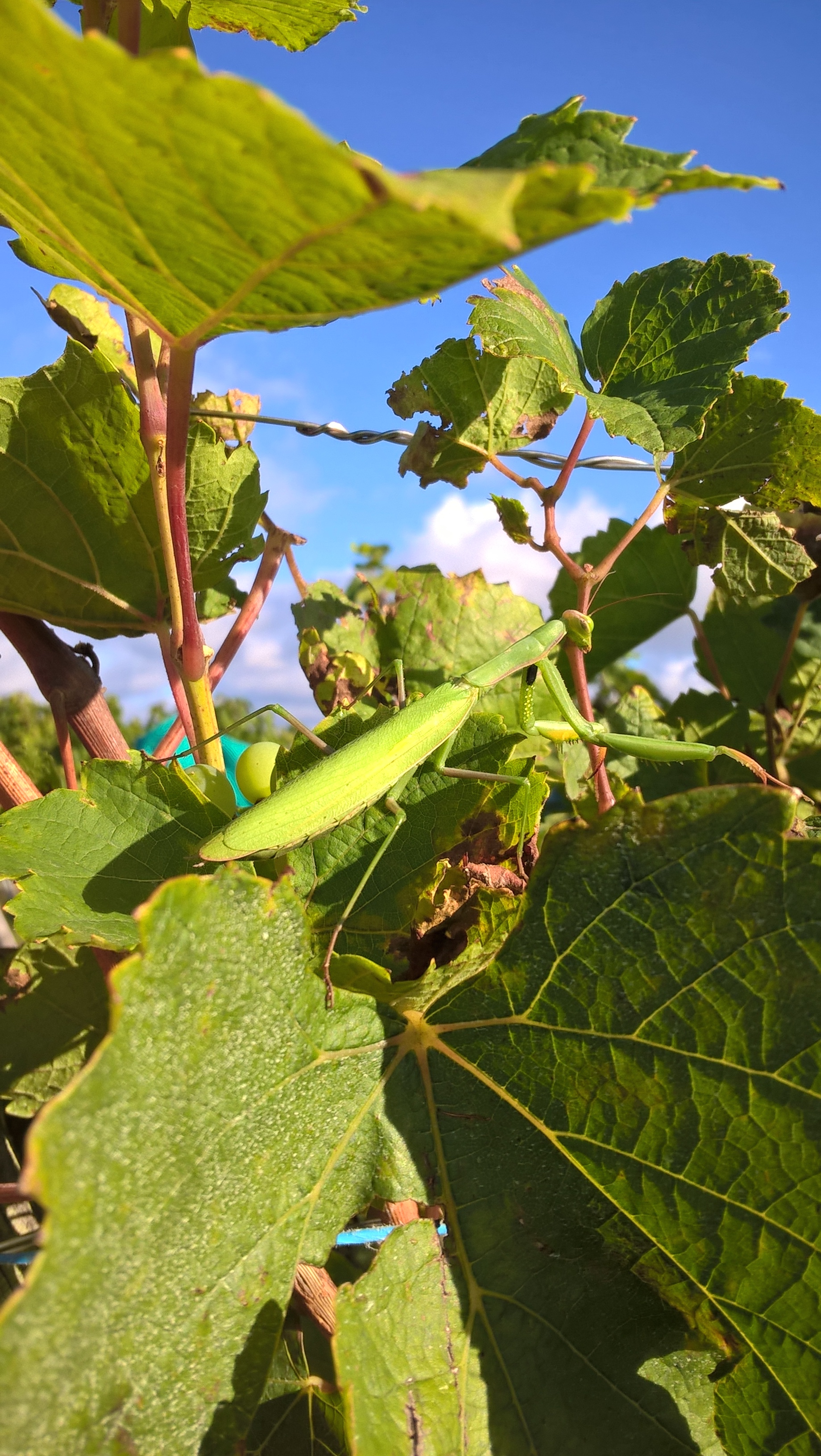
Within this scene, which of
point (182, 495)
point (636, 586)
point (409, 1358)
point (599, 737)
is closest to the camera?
point (409, 1358)

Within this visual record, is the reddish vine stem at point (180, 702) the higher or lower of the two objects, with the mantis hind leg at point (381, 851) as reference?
higher

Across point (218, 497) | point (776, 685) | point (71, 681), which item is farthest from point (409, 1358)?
point (776, 685)

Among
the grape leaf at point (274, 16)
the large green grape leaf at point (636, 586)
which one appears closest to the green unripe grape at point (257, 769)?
the large green grape leaf at point (636, 586)

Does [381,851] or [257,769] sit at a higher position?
[257,769]

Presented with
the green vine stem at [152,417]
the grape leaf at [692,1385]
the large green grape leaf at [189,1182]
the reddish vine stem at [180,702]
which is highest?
the green vine stem at [152,417]

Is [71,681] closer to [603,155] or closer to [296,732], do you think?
[296,732]

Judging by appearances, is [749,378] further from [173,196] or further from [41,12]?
[41,12]

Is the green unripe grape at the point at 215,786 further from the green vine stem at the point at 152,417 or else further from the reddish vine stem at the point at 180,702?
the green vine stem at the point at 152,417
